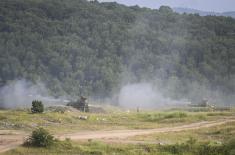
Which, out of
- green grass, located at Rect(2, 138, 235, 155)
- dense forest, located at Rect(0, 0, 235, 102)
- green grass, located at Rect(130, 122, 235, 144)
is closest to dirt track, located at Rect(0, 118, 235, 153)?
green grass, located at Rect(130, 122, 235, 144)

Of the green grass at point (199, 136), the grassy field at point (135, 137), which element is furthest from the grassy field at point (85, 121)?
the green grass at point (199, 136)

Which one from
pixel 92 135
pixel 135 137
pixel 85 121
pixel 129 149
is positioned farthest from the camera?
pixel 85 121

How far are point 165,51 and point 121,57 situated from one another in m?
11.8

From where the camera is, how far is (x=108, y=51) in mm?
129250

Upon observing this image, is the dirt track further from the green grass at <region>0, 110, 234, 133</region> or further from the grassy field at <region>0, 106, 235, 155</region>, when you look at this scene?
the green grass at <region>0, 110, 234, 133</region>

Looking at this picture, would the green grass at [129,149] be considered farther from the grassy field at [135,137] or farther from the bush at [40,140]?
the bush at [40,140]

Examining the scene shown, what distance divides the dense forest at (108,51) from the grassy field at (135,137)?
69.9 meters

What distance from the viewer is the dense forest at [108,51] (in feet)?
390

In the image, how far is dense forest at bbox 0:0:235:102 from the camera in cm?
11900

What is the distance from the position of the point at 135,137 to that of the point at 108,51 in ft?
315

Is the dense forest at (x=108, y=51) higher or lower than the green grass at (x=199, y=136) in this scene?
higher

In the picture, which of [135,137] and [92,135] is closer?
[135,137]

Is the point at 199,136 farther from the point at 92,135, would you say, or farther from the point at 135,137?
the point at 92,135

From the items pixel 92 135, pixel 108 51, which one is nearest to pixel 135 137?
pixel 92 135
